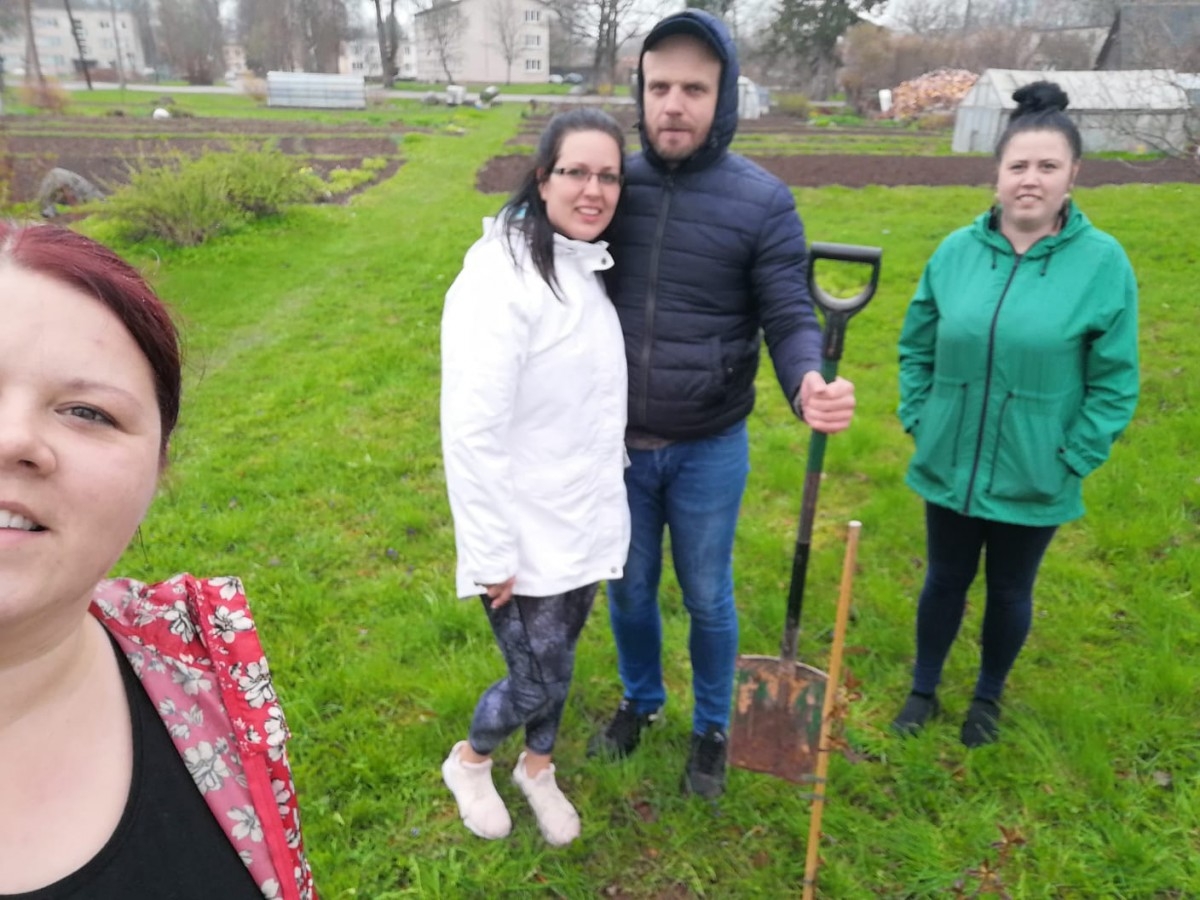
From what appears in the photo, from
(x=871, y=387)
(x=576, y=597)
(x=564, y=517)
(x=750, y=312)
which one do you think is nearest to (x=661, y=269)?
(x=750, y=312)

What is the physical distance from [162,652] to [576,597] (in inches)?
48.8

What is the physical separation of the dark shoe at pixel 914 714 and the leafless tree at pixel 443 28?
54.2 meters

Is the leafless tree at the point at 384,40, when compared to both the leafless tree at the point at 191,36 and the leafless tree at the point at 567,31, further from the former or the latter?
the leafless tree at the point at 191,36

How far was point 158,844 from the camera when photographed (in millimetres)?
1095

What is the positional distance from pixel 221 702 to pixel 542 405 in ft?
3.53

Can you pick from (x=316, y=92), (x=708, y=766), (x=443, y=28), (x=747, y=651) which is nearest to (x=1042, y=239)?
(x=747, y=651)

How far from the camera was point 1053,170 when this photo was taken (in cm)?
248

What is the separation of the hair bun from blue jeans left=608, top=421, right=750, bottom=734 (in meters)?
1.36

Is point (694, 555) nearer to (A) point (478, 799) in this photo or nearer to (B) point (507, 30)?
(A) point (478, 799)

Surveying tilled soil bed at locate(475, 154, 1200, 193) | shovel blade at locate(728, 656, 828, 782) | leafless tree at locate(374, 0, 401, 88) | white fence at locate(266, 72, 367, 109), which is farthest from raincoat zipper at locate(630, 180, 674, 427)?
leafless tree at locate(374, 0, 401, 88)

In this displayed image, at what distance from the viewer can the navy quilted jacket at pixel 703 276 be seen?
227 cm

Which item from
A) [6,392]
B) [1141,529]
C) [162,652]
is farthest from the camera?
[1141,529]

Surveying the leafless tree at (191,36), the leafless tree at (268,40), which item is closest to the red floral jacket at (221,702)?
the leafless tree at (191,36)

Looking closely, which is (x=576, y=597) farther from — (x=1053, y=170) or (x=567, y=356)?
(x=1053, y=170)
